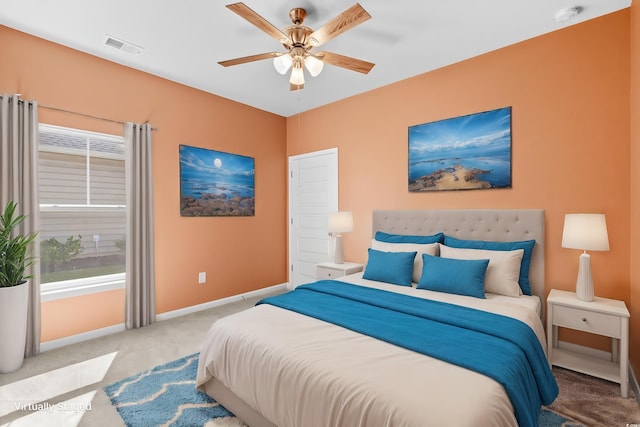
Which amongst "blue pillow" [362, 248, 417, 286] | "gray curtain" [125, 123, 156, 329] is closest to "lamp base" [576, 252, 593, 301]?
"blue pillow" [362, 248, 417, 286]

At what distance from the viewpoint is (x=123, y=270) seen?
3.38 meters

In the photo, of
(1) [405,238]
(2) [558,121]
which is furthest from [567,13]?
(1) [405,238]

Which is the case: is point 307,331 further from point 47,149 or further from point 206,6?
point 47,149

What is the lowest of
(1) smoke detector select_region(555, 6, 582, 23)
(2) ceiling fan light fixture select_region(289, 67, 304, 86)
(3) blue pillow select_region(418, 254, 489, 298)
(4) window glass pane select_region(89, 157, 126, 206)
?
(3) blue pillow select_region(418, 254, 489, 298)

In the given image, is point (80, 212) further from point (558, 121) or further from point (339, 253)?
point (558, 121)

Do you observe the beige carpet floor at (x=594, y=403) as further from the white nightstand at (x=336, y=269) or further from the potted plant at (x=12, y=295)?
the potted plant at (x=12, y=295)

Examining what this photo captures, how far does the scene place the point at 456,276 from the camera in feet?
8.23

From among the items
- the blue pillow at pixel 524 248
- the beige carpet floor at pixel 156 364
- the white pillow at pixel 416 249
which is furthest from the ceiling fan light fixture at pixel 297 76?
the beige carpet floor at pixel 156 364

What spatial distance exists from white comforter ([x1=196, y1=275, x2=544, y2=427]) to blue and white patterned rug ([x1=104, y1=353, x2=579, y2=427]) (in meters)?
0.15

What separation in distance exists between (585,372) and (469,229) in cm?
138

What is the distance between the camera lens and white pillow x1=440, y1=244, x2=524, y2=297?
2512 millimetres

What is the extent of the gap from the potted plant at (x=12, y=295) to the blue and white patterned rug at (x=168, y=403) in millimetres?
904

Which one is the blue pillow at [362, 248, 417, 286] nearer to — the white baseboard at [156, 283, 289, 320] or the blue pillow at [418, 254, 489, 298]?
the blue pillow at [418, 254, 489, 298]

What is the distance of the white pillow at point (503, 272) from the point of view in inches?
98.9
